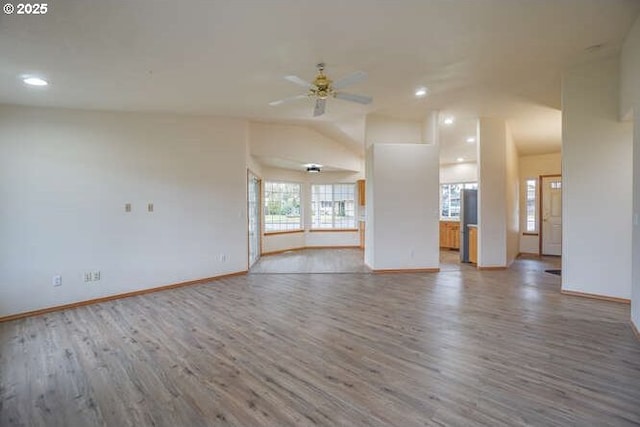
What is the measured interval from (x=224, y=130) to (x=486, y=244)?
5.46 metres

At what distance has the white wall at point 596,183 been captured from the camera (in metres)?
3.99

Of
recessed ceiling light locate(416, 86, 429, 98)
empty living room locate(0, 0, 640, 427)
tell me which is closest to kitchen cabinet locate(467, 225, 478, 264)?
empty living room locate(0, 0, 640, 427)

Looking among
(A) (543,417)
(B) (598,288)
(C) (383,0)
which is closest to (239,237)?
(C) (383,0)

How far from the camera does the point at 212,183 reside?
218 inches

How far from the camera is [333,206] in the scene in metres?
9.73

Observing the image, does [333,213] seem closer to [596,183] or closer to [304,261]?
[304,261]

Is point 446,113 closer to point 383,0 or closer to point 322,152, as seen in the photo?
point 322,152

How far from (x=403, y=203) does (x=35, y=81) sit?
18.1 ft

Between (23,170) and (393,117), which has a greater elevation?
(393,117)

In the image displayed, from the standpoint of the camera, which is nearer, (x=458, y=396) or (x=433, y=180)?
(x=458, y=396)

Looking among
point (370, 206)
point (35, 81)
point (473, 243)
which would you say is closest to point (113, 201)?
point (35, 81)

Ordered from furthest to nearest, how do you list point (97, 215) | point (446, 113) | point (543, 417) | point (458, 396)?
point (446, 113)
point (97, 215)
point (458, 396)
point (543, 417)

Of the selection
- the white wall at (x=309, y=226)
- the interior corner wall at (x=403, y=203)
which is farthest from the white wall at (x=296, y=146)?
the interior corner wall at (x=403, y=203)

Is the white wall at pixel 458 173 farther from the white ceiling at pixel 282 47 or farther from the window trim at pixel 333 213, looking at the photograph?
the white ceiling at pixel 282 47
